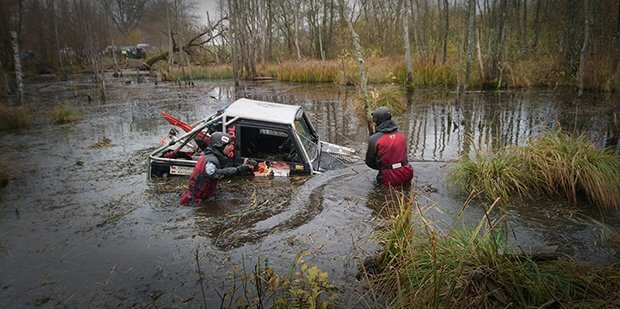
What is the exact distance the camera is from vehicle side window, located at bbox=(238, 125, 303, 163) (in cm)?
738

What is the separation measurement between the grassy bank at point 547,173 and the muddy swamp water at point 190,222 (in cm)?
27

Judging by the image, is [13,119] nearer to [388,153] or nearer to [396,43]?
[388,153]

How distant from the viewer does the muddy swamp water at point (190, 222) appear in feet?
14.0

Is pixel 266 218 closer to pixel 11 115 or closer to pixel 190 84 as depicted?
pixel 11 115

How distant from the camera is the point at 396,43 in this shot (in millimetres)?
34688

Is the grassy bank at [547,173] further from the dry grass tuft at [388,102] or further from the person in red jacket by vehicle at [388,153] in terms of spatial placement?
the dry grass tuft at [388,102]

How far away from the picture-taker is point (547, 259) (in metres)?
3.65

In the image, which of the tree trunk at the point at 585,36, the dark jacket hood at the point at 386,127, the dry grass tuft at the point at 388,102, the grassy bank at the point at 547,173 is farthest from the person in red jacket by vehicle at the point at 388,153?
the tree trunk at the point at 585,36

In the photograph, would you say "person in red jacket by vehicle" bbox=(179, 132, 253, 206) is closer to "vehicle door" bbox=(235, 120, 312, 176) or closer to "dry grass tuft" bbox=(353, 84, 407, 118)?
"vehicle door" bbox=(235, 120, 312, 176)

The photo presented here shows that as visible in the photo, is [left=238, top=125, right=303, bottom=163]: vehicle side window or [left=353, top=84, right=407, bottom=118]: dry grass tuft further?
[left=353, top=84, right=407, bottom=118]: dry grass tuft

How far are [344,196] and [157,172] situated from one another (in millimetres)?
3519

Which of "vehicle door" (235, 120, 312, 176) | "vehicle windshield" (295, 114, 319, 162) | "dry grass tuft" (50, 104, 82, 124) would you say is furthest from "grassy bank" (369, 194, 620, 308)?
"dry grass tuft" (50, 104, 82, 124)

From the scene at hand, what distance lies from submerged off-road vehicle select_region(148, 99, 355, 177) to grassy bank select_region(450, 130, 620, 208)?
2.76 meters

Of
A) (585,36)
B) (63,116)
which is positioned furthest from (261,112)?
(585,36)
